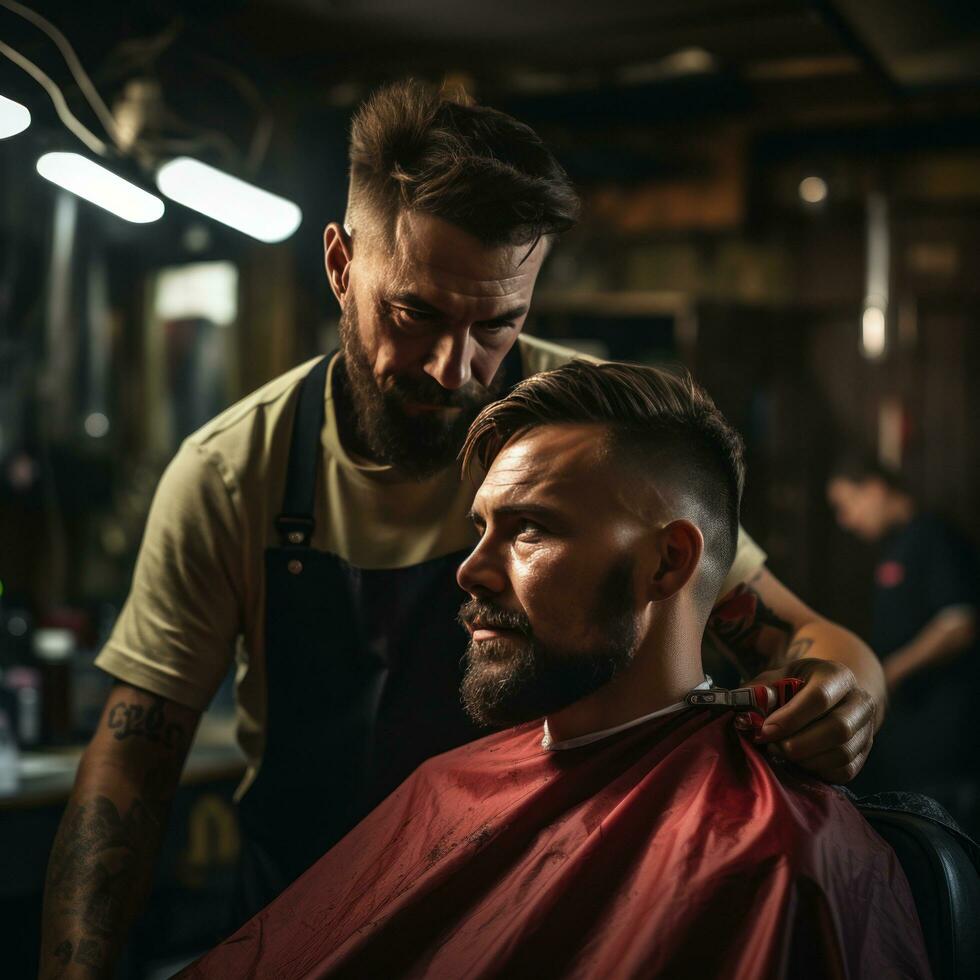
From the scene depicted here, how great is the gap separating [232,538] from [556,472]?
1.78ft

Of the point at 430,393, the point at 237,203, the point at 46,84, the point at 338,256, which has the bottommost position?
the point at 430,393

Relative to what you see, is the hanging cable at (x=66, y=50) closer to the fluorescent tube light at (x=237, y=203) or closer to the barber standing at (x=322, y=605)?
the fluorescent tube light at (x=237, y=203)

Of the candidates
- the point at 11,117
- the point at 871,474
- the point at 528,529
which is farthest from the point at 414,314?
the point at 871,474

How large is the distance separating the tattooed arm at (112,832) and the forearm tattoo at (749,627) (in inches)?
30.4

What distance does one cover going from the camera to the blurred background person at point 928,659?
197 inches

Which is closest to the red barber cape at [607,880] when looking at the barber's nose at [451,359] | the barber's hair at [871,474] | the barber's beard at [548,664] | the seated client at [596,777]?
the seated client at [596,777]

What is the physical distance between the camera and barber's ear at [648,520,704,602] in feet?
4.91

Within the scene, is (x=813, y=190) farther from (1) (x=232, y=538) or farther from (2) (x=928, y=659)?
(1) (x=232, y=538)

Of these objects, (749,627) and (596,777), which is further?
(749,627)

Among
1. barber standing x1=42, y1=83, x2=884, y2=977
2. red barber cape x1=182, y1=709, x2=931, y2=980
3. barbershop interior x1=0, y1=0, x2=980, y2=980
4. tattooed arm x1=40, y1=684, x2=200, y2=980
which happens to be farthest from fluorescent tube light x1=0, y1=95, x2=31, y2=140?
red barber cape x1=182, y1=709, x2=931, y2=980

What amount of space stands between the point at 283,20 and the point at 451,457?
11.5 feet

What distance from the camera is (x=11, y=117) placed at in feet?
6.15

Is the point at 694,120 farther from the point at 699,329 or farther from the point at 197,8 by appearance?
the point at 197,8

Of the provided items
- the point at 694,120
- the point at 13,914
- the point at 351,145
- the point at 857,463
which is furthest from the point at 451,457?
the point at 694,120
